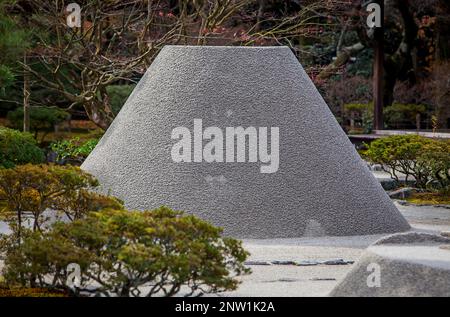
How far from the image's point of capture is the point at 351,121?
110 feet

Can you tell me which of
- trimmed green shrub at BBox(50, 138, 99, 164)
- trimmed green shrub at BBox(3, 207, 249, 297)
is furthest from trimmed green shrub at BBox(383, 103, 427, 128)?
trimmed green shrub at BBox(3, 207, 249, 297)

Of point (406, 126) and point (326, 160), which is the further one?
point (406, 126)

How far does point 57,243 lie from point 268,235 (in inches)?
209

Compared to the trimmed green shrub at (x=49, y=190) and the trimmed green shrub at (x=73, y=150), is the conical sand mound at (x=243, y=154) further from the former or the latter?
the trimmed green shrub at (x=73, y=150)

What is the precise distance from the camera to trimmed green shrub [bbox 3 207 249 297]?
7.99 meters

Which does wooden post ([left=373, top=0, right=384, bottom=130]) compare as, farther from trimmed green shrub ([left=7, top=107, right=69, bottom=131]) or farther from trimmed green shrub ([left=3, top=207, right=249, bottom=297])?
trimmed green shrub ([left=3, top=207, right=249, bottom=297])

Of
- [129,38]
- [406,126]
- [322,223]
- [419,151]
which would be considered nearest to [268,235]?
[322,223]

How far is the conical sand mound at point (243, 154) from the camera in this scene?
13500mm

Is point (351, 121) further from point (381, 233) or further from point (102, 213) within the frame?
point (102, 213)

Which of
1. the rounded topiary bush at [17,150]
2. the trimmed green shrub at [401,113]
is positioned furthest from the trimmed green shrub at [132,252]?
the trimmed green shrub at [401,113]

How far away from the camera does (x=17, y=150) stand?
1656cm

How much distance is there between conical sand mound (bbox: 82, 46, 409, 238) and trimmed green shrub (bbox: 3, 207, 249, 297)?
4825mm

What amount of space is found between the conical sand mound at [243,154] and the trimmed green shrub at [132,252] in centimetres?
482

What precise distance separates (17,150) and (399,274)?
30.4 ft
